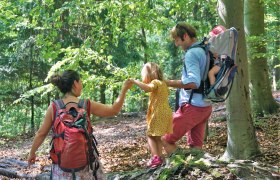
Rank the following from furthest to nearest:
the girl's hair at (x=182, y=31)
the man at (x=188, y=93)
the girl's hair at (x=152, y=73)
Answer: the girl's hair at (x=152, y=73)
the girl's hair at (x=182, y=31)
the man at (x=188, y=93)

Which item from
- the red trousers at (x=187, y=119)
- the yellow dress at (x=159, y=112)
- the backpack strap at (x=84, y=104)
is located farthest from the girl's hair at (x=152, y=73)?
the backpack strap at (x=84, y=104)

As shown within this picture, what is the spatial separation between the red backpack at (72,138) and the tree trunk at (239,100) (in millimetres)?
2231

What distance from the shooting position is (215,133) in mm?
8969

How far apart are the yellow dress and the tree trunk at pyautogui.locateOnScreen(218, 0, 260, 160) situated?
2.86 feet

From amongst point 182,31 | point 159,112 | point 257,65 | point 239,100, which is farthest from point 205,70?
point 257,65

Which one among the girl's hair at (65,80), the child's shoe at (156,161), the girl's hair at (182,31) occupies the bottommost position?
the child's shoe at (156,161)

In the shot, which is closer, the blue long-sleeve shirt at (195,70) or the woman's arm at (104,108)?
the woman's arm at (104,108)

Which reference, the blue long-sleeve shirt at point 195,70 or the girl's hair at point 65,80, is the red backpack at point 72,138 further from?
the blue long-sleeve shirt at point 195,70

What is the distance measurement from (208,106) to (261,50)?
5.56m

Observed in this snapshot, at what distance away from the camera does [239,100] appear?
5008 millimetres

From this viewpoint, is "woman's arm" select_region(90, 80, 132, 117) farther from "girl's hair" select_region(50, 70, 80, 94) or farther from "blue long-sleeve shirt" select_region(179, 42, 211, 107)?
"blue long-sleeve shirt" select_region(179, 42, 211, 107)

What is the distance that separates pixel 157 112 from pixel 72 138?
6.17 feet

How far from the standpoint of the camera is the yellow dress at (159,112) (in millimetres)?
5102

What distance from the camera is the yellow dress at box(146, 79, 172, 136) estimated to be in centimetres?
510
